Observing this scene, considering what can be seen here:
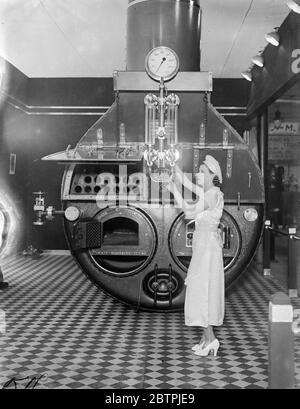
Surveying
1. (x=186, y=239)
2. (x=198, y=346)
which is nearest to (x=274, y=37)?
(x=186, y=239)

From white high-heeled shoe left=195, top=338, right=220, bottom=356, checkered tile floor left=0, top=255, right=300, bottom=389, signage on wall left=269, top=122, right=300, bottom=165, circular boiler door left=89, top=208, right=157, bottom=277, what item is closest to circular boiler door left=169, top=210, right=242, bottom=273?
circular boiler door left=89, top=208, right=157, bottom=277

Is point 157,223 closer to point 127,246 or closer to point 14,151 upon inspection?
point 127,246

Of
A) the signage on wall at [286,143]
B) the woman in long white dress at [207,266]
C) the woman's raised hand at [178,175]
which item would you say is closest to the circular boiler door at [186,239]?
the woman's raised hand at [178,175]

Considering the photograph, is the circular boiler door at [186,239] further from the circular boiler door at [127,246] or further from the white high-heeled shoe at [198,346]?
the white high-heeled shoe at [198,346]

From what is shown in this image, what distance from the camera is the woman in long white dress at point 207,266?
3.88 m

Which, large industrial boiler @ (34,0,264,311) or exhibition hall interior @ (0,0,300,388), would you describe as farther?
large industrial boiler @ (34,0,264,311)

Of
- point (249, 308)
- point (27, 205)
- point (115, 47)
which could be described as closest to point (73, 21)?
point (115, 47)

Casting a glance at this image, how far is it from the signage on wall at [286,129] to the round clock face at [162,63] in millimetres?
6796

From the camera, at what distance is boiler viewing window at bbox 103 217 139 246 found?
5.14m

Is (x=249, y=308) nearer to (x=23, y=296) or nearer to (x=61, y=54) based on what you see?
(x=23, y=296)

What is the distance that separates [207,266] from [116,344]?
0.99 meters

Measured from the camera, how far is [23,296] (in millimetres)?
5945

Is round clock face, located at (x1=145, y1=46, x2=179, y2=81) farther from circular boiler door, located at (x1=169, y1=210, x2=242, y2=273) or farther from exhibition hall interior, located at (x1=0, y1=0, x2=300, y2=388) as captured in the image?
circular boiler door, located at (x1=169, y1=210, x2=242, y2=273)

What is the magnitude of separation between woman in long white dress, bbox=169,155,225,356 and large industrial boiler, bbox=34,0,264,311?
3.08ft
